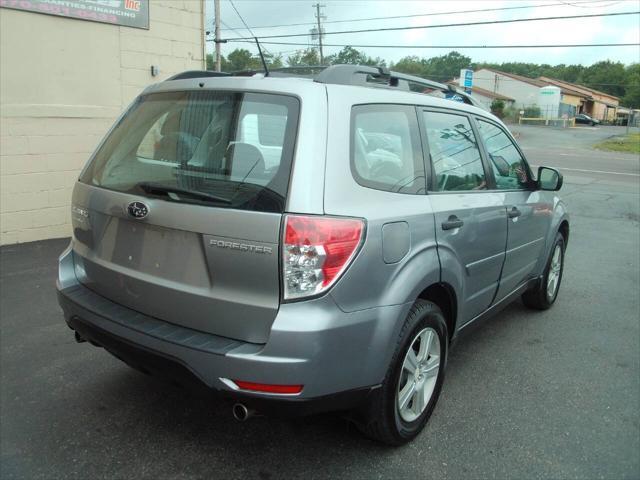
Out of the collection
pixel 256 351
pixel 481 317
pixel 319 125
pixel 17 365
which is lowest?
pixel 17 365

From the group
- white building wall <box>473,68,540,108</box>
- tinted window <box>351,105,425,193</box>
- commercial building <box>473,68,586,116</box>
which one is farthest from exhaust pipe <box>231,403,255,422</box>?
white building wall <box>473,68,540,108</box>

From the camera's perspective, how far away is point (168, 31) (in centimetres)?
805

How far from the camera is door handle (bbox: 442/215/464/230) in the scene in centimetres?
291

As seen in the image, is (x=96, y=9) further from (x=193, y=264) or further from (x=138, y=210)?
(x=193, y=264)

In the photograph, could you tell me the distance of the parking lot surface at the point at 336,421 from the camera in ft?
8.86

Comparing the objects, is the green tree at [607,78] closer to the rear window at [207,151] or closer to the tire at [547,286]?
the tire at [547,286]

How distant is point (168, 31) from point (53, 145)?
2400mm

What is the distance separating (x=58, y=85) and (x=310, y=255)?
6.17 metres

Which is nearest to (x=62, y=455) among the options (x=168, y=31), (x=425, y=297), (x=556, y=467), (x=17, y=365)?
(x=17, y=365)

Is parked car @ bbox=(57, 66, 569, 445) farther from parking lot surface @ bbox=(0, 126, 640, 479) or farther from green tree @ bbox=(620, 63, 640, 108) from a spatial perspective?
green tree @ bbox=(620, 63, 640, 108)

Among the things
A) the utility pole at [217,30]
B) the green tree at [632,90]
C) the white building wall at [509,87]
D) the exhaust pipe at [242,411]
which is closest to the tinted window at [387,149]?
the exhaust pipe at [242,411]

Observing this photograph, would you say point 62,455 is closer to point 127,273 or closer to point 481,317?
point 127,273

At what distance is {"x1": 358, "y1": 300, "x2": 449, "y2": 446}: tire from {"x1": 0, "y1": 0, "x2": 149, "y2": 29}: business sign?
20.6 feet

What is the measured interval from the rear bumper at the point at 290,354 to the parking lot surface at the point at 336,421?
9.4 inches
